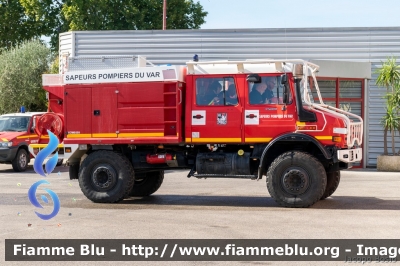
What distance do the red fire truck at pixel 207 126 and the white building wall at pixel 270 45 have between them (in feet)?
35.3

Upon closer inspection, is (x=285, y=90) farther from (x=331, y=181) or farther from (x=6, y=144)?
(x=6, y=144)

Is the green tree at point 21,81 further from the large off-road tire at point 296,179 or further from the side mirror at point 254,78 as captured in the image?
the large off-road tire at point 296,179

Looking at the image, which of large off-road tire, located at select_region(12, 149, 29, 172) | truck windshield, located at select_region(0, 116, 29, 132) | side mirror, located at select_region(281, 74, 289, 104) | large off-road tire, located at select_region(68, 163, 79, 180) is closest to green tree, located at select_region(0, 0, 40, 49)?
truck windshield, located at select_region(0, 116, 29, 132)

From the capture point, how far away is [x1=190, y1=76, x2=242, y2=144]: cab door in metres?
14.0

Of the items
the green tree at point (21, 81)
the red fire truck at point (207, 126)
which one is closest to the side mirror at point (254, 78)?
the red fire truck at point (207, 126)

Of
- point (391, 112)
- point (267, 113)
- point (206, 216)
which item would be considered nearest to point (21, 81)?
point (391, 112)

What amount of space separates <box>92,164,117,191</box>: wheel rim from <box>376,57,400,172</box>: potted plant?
1158 cm

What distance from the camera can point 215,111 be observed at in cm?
1409

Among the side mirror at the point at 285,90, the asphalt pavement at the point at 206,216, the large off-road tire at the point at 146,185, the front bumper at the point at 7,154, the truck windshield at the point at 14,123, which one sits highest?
the side mirror at the point at 285,90

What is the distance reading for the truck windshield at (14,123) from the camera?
77.4 feet

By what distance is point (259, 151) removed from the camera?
14.1 m

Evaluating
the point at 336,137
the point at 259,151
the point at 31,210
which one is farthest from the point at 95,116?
the point at 336,137

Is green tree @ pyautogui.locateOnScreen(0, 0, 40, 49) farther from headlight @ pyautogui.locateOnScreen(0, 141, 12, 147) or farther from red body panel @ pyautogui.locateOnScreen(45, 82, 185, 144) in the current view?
red body panel @ pyautogui.locateOnScreen(45, 82, 185, 144)

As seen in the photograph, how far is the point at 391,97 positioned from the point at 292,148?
10834 mm
